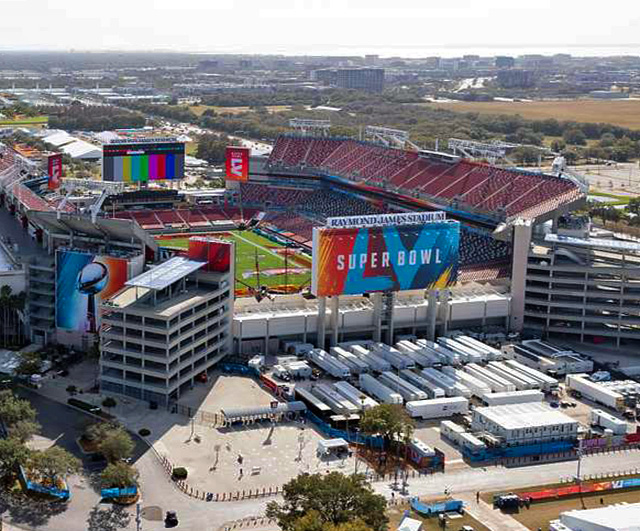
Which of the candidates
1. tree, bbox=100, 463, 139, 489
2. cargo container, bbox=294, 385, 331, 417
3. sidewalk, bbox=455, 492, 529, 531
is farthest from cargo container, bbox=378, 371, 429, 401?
tree, bbox=100, 463, 139, 489

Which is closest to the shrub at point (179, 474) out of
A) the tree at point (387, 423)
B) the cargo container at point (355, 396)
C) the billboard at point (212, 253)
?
the tree at point (387, 423)

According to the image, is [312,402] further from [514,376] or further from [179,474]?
[514,376]

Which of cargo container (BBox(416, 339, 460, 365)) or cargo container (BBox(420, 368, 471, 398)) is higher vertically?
cargo container (BBox(416, 339, 460, 365))

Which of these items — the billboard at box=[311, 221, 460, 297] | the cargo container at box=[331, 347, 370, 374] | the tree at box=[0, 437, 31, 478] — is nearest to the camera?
the tree at box=[0, 437, 31, 478]

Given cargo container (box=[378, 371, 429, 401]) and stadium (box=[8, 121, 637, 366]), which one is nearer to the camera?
cargo container (box=[378, 371, 429, 401])

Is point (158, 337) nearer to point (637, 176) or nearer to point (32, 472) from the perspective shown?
point (32, 472)

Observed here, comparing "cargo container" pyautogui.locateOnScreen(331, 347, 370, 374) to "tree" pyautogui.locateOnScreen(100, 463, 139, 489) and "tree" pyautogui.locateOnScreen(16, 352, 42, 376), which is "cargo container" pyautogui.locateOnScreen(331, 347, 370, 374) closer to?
"tree" pyautogui.locateOnScreen(16, 352, 42, 376)

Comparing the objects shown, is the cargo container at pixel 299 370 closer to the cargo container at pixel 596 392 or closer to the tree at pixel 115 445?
the tree at pixel 115 445

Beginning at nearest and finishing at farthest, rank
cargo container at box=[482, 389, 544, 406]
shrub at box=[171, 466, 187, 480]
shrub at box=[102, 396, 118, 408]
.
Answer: shrub at box=[171, 466, 187, 480]
shrub at box=[102, 396, 118, 408]
cargo container at box=[482, 389, 544, 406]
